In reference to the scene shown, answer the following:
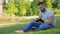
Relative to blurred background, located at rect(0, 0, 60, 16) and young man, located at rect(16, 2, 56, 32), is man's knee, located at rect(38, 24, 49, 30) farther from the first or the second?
blurred background, located at rect(0, 0, 60, 16)

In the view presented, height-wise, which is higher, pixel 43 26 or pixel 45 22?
pixel 45 22

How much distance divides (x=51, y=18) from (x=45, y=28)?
426 millimetres

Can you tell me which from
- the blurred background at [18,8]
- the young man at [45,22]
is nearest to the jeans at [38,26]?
the young man at [45,22]

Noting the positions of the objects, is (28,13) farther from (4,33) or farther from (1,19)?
(4,33)

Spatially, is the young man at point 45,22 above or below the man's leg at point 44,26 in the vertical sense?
above

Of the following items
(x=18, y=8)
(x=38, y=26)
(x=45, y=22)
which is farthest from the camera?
(x=18, y=8)

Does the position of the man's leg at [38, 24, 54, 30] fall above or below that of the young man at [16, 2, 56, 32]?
below

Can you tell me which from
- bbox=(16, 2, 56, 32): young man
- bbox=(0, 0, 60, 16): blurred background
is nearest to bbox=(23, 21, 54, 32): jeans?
bbox=(16, 2, 56, 32): young man

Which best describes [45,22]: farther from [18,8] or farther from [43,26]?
[18,8]

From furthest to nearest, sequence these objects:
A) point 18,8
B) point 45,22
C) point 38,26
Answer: point 18,8, point 38,26, point 45,22

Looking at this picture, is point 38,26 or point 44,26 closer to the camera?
point 44,26

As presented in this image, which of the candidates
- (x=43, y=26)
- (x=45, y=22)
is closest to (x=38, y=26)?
(x=43, y=26)

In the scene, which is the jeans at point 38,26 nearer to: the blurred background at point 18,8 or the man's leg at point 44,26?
the man's leg at point 44,26

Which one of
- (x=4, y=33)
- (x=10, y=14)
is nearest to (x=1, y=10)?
(x=10, y=14)
